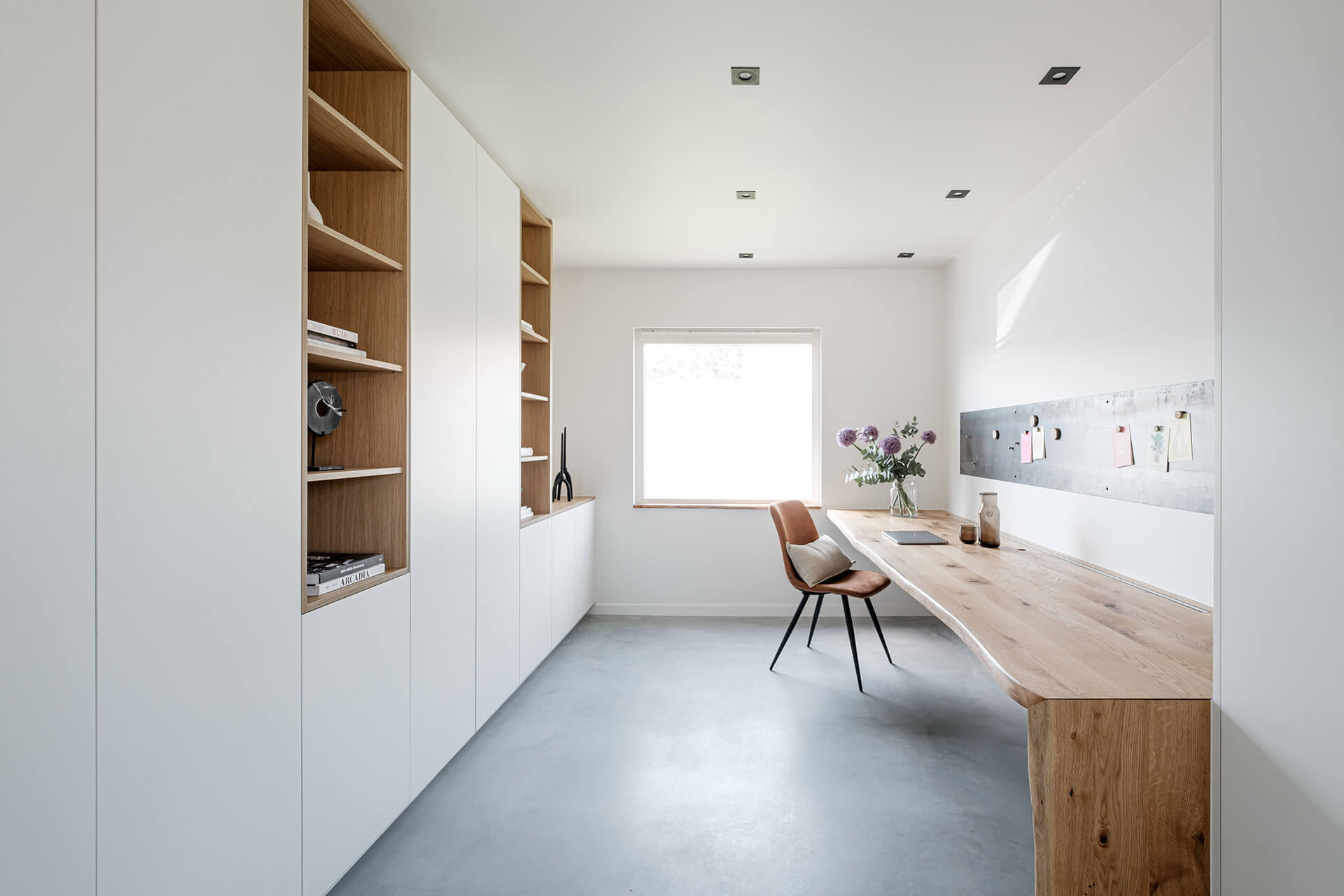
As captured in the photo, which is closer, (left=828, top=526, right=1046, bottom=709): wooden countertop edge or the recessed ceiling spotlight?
(left=828, top=526, right=1046, bottom=709): wooden countertop edge

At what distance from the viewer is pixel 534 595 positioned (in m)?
3.48

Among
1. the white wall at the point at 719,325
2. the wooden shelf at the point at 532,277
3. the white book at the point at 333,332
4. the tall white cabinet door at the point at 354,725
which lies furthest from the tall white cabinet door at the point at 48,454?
the white wall at the point at 719,325

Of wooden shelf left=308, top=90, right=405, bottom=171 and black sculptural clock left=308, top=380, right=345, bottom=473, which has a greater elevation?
wooden shelf left=308, top=90, right=405, bottom=171

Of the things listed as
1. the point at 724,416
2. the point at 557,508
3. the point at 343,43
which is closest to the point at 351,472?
the point at 343,43

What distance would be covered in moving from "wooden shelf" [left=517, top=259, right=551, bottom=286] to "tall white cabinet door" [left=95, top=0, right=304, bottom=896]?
6.56ft

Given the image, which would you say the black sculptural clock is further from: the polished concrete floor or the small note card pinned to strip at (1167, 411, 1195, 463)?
the small note card pinned to strip at (1167, 411, 1195, 463)

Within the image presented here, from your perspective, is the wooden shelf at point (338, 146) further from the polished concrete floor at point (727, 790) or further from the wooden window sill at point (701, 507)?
the wooden window sill at point (701, 507)

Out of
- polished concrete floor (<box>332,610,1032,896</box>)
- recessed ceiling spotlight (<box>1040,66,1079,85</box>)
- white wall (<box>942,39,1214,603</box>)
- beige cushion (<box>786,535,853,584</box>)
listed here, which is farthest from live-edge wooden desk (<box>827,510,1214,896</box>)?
beige cushion (<box>786,535,853,584</box>)

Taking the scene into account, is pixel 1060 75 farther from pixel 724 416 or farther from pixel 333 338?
pixel 724 416

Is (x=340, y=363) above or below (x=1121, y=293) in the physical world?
below

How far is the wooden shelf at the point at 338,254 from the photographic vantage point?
5.81ft

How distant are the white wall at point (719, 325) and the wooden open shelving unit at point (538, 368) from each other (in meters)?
0.89

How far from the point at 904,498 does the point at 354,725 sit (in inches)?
139

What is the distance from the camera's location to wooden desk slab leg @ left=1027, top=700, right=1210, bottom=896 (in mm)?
1252
